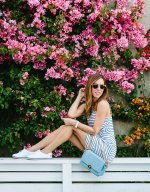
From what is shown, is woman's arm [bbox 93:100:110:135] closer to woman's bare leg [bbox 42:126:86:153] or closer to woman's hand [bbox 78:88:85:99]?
woman's bare leg [bbox 42:126:86:153]

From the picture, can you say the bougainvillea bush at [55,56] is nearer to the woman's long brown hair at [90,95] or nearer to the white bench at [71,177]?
the woman's long brown hair at [90,95]

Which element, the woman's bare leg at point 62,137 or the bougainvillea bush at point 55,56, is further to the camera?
the bougainvillea bush at point 55,56

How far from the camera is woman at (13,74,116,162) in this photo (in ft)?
14.7

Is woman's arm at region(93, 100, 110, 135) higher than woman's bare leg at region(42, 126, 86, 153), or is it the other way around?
woman's arm at region(93, 100, 110, 135)

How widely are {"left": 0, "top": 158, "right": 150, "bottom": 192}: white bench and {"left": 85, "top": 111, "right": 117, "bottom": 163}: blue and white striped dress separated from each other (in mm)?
138

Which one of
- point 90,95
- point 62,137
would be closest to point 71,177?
point 62,137

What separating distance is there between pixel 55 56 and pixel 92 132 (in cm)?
153

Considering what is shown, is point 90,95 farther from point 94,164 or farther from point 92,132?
point 94,164

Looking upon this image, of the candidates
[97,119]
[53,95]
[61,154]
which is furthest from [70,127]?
[61,154]

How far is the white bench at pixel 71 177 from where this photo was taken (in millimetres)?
4230

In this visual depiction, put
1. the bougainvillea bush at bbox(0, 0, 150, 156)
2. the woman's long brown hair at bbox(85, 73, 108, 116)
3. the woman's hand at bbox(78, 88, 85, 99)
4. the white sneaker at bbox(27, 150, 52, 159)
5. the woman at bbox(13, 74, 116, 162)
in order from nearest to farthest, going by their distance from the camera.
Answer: the white sneaker at bbox(27, 150, 52, 159) < the woman at bbox(13, 74, 116, 162) < the woman's long brown hair at bbox(85, 73, 108, 116) < the woman's hand at bbox(78, 88, 85, 99) < the bougainvillea bush at bbox(0, 0, 150, 156)

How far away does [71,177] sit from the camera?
4223 mm

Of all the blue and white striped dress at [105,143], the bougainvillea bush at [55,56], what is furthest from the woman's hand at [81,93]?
the bougainvillea bush at [55,56]

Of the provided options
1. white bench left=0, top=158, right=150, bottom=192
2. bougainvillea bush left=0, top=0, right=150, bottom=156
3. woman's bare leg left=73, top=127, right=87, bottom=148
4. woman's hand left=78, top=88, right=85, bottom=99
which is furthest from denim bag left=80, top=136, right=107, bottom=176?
bougainvillea bush left=0, top=0, right=150, bottom=156
